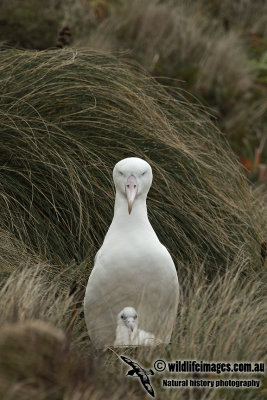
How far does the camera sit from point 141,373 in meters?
2.93

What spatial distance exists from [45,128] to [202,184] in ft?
3.06

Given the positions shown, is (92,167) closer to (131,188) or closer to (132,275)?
(131,188)

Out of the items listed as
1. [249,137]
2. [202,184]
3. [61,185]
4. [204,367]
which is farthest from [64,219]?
[249,137]

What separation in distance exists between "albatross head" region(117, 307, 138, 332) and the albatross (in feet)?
0.26

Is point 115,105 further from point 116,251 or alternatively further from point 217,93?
point 217,93

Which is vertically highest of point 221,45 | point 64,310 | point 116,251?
point 221,45

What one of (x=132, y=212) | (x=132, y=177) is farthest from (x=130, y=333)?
(x=132, y=177)

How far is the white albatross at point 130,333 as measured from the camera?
311 centimetres

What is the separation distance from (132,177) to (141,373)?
0.81 m

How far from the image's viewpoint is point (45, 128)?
4.52 m

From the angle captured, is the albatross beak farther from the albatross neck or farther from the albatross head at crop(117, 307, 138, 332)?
the albatross head at crop(117, 307, 138, 332)

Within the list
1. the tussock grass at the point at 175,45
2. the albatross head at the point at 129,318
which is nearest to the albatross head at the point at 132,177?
the albatross head at the point at 129,318

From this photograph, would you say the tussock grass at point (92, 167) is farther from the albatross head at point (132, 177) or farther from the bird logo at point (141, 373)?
the bird logo at point (141, 373)

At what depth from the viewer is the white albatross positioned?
311cm
